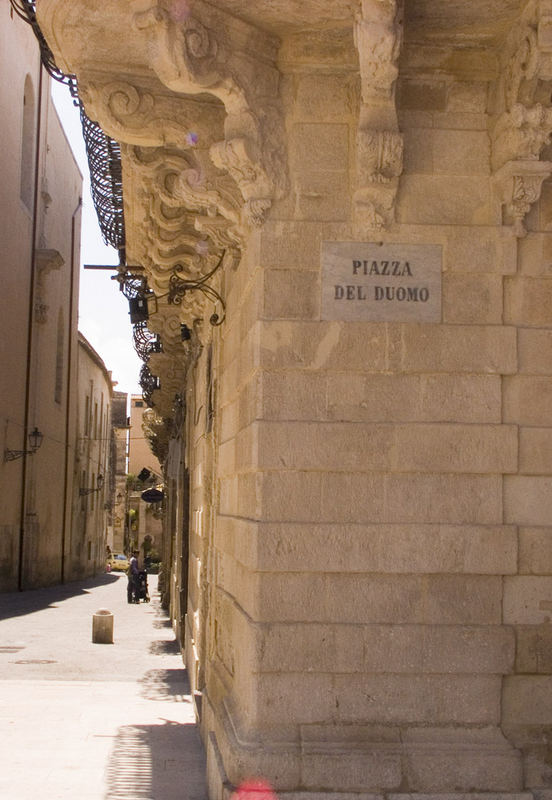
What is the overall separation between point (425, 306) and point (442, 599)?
1.57 meters

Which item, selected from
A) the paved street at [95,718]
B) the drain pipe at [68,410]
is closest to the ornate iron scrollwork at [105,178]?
the paved street at [95,718]

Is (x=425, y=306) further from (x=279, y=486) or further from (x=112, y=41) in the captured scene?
(x=112, y=41)

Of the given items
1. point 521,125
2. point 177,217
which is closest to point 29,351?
point 177,217

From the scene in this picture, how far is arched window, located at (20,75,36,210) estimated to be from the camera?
30.7 meters

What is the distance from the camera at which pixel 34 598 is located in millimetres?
27234

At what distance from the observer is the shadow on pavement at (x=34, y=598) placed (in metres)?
23.1

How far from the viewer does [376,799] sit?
16.7ft

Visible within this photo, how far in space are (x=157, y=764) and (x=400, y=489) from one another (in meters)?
3.43

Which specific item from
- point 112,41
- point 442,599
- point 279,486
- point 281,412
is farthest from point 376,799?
point 112,41

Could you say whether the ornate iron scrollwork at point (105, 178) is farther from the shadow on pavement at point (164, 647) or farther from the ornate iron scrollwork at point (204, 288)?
the shadow on pavement at point (164, 647)

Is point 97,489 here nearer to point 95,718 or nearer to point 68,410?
point 68,410

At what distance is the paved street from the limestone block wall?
1705 mm

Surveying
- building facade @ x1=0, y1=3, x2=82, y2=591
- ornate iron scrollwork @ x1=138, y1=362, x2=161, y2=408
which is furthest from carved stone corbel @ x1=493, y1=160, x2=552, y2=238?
building facade @ x1=0, y1=3, x2=82, y2=591

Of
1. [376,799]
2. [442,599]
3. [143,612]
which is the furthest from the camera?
[143,612]
